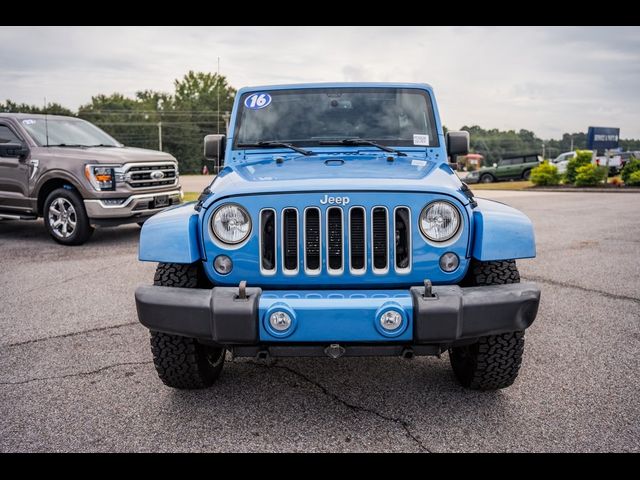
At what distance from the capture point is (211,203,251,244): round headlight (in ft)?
9.46

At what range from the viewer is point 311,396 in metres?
3.29

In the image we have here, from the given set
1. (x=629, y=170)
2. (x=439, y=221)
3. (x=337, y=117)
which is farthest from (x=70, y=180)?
(x=629, y=170)

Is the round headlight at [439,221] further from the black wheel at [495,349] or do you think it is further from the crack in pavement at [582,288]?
the crack in pavement at [582,288]

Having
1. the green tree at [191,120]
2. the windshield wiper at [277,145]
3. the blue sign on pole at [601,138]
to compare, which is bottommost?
the windshield wiper at [277,145]

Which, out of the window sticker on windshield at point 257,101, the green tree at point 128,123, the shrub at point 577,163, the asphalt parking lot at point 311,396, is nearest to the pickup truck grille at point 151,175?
the asphalt parking lot at point 311,396

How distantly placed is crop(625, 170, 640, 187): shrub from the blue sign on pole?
6.63 m

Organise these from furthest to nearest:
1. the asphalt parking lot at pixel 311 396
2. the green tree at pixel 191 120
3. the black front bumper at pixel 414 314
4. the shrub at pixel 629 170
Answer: the green tree at pixel 191 120, the shrub at pixel 629 170, the asphalt parking lot at pixel 311 396, the black front bumper at pixel 414 314

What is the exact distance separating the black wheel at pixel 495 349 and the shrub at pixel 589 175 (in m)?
19.0

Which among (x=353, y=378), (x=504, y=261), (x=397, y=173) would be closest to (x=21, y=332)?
(x=353, y=378)

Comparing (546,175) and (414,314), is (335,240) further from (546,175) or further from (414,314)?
(546,175)

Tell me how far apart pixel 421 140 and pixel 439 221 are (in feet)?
4.58

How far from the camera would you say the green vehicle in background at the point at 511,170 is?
1147 inches

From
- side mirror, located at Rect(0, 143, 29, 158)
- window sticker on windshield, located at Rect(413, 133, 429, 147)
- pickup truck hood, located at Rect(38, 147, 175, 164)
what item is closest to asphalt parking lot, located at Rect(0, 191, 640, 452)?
window sticker on windshield, located at Rect(413, 133, 429, 147)

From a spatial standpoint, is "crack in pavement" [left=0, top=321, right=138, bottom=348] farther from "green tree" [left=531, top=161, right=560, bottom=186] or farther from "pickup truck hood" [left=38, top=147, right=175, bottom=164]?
"green tree" [left=531, top=161, right=560, bottom=186]
